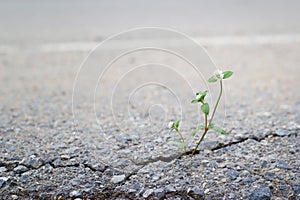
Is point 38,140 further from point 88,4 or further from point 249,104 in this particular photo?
point 88,4

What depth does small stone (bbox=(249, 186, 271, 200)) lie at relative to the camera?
4.55 feet

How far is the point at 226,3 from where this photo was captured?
16.0 ft

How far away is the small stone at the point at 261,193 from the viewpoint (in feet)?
4.55

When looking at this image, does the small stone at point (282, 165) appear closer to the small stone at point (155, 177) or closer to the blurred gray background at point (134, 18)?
the small stone at point (155, 177)

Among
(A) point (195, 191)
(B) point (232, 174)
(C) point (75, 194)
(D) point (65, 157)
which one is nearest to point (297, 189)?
(B) point (232, 174)

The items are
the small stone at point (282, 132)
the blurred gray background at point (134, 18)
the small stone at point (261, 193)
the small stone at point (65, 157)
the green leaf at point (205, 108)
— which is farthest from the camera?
the blurred gray background at point (134, 18)

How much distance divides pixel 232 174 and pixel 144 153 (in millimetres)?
378

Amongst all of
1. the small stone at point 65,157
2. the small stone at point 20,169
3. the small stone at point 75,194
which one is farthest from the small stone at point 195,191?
the small stone at point 20,169

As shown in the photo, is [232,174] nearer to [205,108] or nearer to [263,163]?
[263,163]

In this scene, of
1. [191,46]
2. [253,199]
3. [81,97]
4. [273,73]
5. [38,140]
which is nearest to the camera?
[253,199]

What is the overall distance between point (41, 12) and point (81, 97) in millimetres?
2734

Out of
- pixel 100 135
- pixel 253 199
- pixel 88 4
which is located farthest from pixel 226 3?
pixel 253 199

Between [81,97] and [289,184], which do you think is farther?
[81,97]

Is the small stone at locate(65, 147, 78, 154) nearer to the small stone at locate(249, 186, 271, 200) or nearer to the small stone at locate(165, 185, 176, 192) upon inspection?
the small stone at locate(165, 185, 176, 192)
